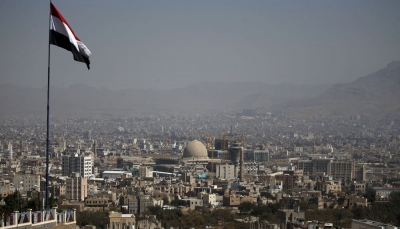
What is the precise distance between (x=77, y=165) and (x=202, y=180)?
8165 millimetres

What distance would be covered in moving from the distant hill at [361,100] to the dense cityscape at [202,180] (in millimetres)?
A: 23091

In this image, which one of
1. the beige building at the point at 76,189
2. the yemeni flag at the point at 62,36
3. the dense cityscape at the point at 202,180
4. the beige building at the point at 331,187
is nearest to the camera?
the yemeni flag at the point at 62,36

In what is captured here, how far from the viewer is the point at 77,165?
54281mm

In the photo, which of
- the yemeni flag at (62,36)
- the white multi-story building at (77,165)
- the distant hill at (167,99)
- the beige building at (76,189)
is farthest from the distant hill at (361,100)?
the yemeni flag at (62,36)

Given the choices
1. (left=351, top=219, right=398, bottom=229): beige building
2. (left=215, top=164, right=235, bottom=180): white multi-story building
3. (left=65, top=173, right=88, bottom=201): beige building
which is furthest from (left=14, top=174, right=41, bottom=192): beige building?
(left=351, top=219, right=398, bottom=229): beige building

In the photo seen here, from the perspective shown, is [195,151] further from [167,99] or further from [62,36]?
[167,99]

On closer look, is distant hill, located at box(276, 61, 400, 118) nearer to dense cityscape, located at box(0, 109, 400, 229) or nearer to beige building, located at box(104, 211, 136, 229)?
dense cityscape, located at box(0, 109, 400, 229)

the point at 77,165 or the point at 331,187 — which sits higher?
the point at 77,165

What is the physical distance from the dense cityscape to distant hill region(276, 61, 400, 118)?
2309 cm

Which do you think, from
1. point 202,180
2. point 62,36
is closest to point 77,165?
point 202,180

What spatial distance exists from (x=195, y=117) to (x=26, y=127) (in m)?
68.9

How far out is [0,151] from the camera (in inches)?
2638

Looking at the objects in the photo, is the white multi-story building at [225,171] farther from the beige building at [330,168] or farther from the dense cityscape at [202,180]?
the beige building at [330,168]

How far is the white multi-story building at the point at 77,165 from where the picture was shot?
5388 centimetres
